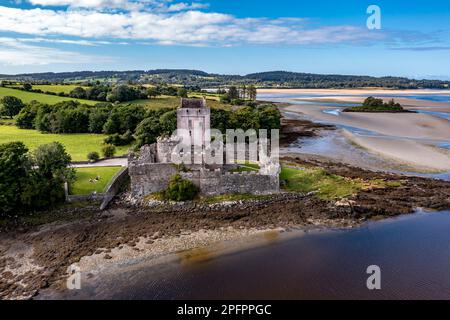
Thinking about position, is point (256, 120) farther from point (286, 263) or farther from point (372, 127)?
point (286, 263)

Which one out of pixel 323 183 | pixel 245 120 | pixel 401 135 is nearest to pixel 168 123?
pixel 245 120

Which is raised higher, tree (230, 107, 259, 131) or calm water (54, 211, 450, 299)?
tree (230, 107, 259, 131)

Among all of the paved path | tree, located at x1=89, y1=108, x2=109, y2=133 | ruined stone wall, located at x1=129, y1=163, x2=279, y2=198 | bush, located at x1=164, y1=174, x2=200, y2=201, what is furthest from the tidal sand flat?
tree, located at x1=89, y1=108, x2=109, y2=133

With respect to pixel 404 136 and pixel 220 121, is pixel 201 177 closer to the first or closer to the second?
pixel 220 121

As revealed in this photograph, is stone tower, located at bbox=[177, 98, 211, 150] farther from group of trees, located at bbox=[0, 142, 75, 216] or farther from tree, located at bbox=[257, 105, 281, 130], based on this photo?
tree, located at bbox=[257, 105, 281, 130]
